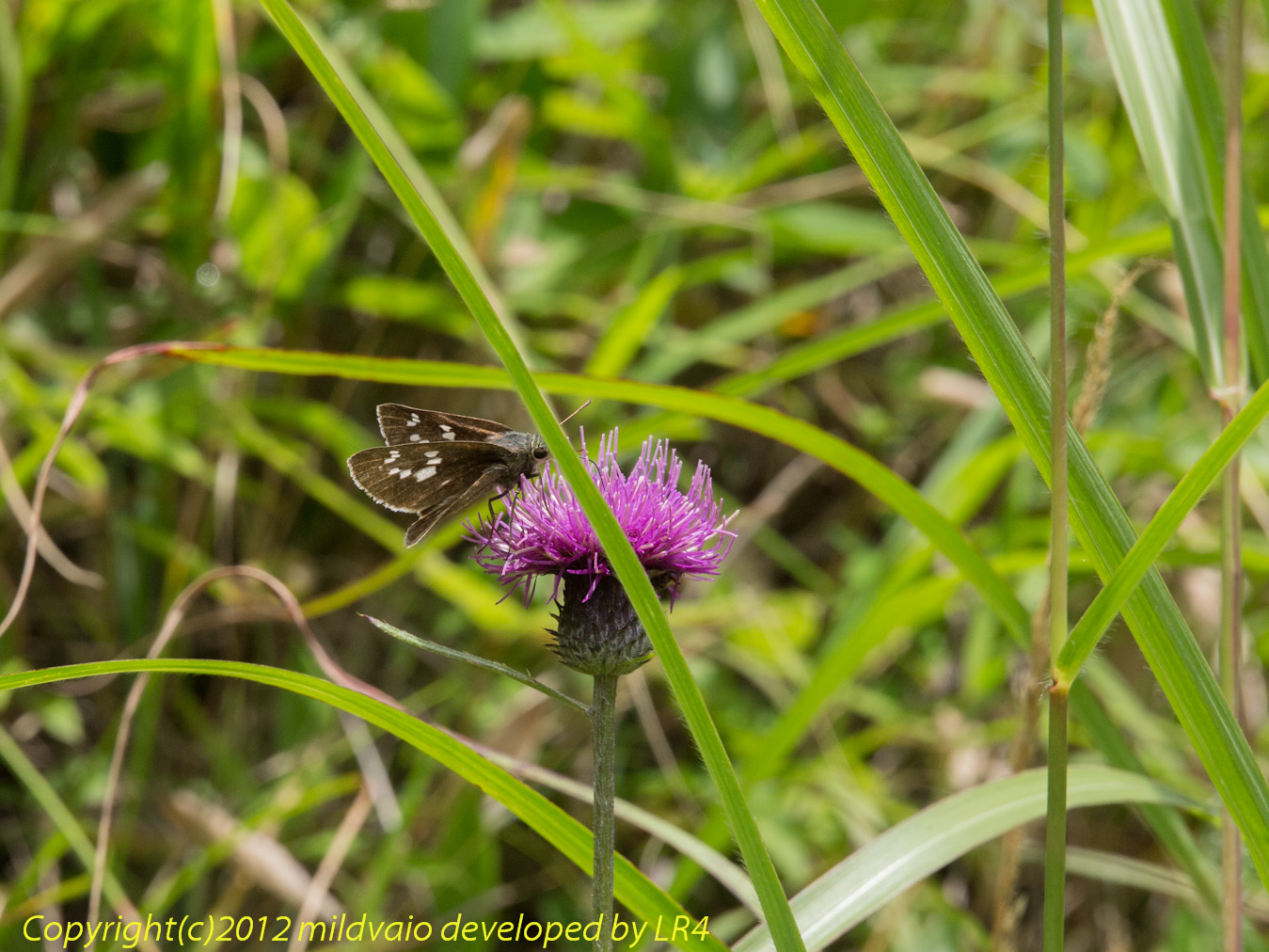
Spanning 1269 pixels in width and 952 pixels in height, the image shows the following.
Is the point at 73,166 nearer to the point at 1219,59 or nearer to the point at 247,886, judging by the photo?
the point at 247,886

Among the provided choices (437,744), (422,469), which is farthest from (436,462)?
(437,744)

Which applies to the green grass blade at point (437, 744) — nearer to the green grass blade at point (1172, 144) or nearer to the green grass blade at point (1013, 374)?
the green grass blade at point (1013, 374)

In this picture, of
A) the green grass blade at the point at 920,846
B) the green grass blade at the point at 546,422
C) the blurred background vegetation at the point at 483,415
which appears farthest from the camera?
the blurred background vegetation at the point at 483,415

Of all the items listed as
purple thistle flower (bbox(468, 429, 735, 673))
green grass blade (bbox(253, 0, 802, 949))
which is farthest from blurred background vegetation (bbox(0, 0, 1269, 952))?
green grass blade (bbox(253, 0, 802, 949))

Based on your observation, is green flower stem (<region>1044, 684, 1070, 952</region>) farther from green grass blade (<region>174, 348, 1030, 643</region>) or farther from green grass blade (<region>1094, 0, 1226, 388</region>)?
green grass blade (<region>1094, 0, 1226, 388</region>)

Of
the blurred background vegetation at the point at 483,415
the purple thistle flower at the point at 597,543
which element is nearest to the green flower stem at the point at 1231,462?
the purple thistle flower at the point at 597,543

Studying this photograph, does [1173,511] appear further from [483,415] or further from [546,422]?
[483,415]

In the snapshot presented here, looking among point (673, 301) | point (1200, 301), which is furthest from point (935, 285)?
point (673, 301)
